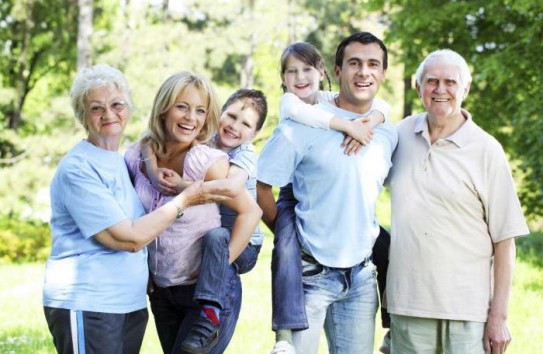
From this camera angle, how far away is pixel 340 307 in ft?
12.8

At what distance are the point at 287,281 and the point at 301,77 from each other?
181cm

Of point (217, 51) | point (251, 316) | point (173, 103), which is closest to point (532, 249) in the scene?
point (251, 316)

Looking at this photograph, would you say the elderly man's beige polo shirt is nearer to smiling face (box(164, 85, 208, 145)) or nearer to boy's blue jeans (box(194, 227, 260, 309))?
boy's blue jeans (box(194, 227, 260, 309))

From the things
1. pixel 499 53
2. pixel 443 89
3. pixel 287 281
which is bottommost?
pixel 287 281

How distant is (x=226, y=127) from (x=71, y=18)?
2013cm

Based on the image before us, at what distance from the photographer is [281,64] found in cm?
521

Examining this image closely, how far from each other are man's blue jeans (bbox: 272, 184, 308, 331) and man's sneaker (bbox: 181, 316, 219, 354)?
0.39 m

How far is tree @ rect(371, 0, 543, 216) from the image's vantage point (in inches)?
512

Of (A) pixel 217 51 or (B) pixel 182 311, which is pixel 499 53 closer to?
(B) pixel 182 311

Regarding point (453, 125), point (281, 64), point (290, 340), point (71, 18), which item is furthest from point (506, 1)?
point (71, 18)

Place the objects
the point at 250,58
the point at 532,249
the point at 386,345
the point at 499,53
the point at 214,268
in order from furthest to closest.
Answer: the point at 250,58
the point at 499,53
the point at 532,249
the point at 386,345
the point at 214,268

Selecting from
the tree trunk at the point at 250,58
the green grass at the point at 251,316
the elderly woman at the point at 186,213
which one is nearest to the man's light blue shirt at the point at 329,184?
the elderly woman at the point at 186,213

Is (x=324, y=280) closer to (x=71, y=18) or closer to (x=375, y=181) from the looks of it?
(x=375, y=181)

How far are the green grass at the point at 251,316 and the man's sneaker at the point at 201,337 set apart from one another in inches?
133
